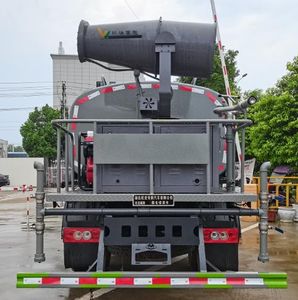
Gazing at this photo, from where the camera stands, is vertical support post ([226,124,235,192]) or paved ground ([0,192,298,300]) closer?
vertical support post ([226,124,235,192])

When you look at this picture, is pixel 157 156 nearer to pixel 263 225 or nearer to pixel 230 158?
pixel 230 158

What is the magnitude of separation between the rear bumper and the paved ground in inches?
65.6

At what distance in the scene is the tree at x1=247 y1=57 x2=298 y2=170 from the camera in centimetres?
1764

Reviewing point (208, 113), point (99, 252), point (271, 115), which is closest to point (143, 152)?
point (99, 252)

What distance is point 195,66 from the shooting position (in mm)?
6055

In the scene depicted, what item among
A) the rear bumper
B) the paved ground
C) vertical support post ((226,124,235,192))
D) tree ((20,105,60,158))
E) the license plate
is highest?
tree ((20,105,60,158))

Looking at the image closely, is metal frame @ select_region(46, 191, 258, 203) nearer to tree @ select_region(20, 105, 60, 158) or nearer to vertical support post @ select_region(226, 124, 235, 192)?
vertical support post @ select_region(226, 124, 235, 192)

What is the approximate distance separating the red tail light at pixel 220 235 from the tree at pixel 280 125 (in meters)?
12.6

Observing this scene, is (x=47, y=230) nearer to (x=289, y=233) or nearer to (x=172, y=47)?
(x=289, y=233)

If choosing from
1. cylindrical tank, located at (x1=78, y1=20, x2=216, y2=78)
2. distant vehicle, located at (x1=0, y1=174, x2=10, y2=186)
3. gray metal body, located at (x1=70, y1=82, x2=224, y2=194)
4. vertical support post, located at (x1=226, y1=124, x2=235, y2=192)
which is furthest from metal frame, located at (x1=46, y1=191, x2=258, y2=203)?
distant vehicle, located at (x1=0, y1=174, x2=10, y2=186)

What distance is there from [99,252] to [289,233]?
8.05 metres

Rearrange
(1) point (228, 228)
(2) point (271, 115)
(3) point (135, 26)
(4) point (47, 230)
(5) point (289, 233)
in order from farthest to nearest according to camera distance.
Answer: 1. (2) point (271, 115)
2. (4) point (47, 230)
3. (5) point (289, 233)
4. (3) point (135, 26)
5. (1) point (228, 228)

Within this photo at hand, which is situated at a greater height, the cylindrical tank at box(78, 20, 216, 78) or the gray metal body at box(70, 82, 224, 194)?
the cylindrical tank at box(78, 20, 216, 78)

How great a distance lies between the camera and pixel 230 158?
5824mm
